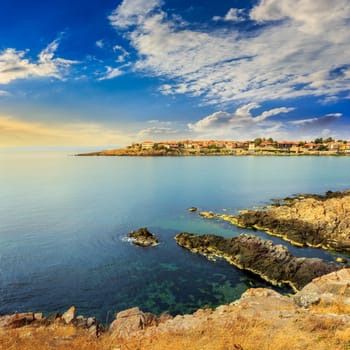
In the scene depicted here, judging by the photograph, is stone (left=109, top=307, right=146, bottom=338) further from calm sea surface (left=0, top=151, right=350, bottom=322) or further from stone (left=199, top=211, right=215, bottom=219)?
stone (left=199, top=211, right=215, bottom=219)

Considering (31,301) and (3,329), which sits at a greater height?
(3,329)

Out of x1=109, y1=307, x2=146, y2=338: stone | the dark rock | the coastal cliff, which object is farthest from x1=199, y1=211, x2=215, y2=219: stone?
x1=109, y1=307, x2=146, y2=338: stone

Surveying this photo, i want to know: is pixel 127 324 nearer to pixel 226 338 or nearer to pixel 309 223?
pixel 226 338

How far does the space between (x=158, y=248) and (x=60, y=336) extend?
17.8 meters

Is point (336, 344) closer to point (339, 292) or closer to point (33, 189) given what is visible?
point (339, 292)

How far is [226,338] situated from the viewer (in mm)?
10234

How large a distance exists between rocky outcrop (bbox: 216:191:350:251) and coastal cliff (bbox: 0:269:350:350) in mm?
16599

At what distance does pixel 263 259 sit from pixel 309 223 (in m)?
13.3

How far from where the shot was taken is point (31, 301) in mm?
19719

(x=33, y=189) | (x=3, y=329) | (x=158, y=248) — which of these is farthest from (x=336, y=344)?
(x=33, y=189)

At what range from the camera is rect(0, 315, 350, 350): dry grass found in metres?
9.53

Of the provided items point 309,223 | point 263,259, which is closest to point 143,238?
point 263,259

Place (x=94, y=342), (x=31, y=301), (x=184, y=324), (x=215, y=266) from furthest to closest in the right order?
(x=215, y=266) → (x=31, y=301) → (x=184, y=324) → (x=94, y=342)

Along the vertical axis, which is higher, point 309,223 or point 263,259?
point 309,223
